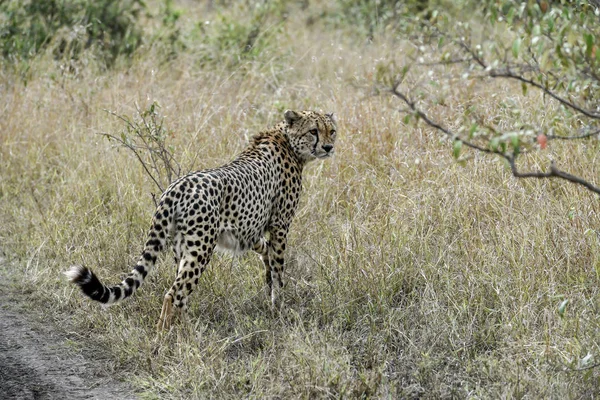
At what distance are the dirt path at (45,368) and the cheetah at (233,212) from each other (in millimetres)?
368

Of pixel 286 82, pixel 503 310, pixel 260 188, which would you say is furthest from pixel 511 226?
pixel 286 82

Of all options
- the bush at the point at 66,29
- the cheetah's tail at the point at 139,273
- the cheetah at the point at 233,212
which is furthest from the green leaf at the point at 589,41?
the bush at the point at 66,29

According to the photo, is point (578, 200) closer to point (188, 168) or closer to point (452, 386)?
point (452, 386)

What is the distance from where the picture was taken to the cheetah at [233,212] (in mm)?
3789

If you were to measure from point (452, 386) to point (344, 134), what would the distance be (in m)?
2.66

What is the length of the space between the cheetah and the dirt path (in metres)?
0.37

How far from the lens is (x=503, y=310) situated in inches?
150

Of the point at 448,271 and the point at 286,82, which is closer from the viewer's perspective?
the point at 448,271

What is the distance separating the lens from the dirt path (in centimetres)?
351

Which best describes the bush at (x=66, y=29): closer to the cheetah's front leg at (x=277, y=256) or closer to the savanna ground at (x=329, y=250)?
the savanna ground at (x=329, y=250)

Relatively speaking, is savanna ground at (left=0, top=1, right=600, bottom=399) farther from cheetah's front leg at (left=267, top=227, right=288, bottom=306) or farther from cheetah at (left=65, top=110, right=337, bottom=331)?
cheetah at (left=65, top=110, right=337, bottom=331)

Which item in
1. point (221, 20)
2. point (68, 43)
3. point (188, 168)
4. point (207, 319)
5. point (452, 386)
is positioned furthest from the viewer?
point (221, 20)

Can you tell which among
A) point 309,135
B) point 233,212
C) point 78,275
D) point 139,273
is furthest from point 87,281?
point 309,135

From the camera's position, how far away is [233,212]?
4.05m
